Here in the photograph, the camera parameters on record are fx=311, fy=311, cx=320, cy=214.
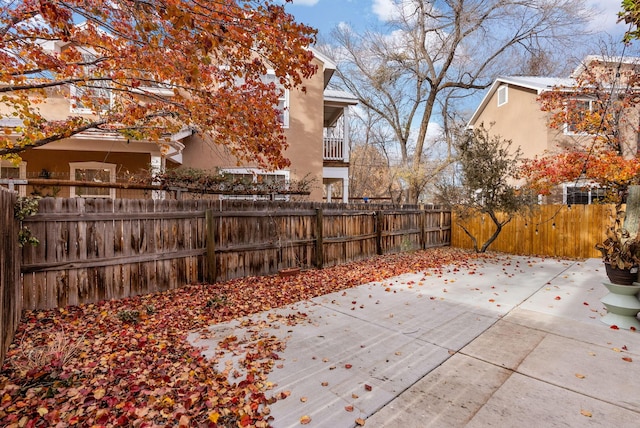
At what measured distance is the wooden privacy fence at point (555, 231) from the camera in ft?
32.4

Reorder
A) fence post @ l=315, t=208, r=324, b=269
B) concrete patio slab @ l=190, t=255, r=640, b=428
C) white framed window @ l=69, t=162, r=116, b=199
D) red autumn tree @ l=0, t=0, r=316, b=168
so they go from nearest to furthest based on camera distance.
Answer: concrete patio slab @ l=190, t=255, r=640, b=428
red autumn tree @ l=0, t=0, r=316, b=168
fence post @ l=315, t=208, r=324, b=269
white framed window @ l=69, t=162, r=116, b=199

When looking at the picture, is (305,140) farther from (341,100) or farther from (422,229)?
(422,229)

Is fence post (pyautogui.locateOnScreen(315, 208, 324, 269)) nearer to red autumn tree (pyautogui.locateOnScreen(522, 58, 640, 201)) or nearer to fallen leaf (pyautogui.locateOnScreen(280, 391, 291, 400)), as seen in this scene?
fallen leaf (pyautogui.locateOnScreen(280, 391, 291, 400))

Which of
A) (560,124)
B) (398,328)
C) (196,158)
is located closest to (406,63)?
(560,124)

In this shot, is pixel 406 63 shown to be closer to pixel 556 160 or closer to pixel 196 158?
pixel 556 160

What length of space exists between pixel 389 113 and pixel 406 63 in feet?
12.8

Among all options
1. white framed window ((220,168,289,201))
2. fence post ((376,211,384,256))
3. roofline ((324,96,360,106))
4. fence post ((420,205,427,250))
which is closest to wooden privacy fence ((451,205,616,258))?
fence post ((420,205,427,250))

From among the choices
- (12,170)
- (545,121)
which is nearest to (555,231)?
(545,121)

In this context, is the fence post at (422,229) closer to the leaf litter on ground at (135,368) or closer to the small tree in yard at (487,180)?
the small tree in yard at (487,180)

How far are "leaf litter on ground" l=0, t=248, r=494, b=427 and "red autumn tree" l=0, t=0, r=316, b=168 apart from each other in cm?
317

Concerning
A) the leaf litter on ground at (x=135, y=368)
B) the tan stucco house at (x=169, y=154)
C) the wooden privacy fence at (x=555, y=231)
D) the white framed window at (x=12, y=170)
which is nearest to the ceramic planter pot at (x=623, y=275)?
the leaf litter on ground at (x=135, y=368)

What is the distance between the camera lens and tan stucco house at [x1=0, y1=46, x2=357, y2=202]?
8.39 meters

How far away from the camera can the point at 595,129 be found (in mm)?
10484

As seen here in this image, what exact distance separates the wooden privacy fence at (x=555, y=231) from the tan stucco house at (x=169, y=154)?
616 cm
